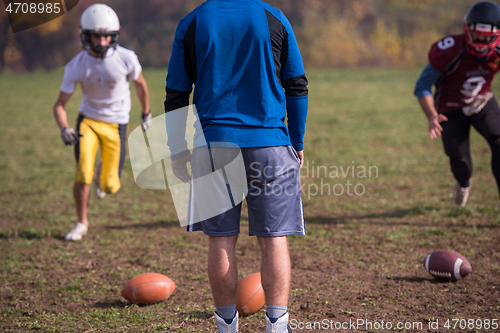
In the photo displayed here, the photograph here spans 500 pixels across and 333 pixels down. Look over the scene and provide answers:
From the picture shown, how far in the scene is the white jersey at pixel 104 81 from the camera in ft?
16.7

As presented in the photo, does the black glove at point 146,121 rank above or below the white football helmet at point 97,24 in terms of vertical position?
below

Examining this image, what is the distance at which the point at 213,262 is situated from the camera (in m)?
2.59

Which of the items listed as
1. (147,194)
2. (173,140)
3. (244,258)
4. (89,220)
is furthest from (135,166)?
(173,140)

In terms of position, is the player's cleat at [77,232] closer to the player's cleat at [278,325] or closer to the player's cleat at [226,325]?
the player's cleat at [226,325]

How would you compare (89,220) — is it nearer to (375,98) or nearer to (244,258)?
(244,258)

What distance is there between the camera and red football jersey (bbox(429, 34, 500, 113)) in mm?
4863

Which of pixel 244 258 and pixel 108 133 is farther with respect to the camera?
pixel 108 133

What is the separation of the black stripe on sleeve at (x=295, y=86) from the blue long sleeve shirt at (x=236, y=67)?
0.18 ft

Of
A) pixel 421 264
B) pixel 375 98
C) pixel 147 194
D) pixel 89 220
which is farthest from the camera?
pixel 375 98

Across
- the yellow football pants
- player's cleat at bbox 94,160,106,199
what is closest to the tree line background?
player's cleat at bbox 94,160,106,199

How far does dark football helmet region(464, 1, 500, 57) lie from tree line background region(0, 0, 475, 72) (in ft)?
104

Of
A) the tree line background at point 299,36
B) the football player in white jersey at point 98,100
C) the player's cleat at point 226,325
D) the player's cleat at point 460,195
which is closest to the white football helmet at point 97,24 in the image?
the football player in white jersey at point 98,100

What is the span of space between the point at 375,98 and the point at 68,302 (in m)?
14.2

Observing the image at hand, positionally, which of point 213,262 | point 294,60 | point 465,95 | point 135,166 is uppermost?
point 294,60
